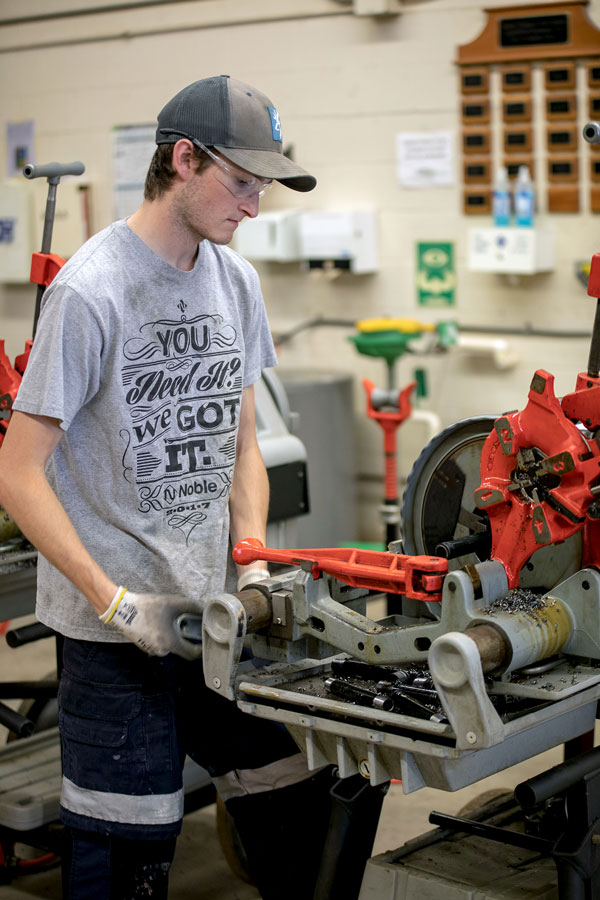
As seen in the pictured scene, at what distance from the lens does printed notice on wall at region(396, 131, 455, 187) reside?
4309 mm

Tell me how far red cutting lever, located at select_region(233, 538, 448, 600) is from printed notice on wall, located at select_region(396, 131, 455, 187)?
292 cm

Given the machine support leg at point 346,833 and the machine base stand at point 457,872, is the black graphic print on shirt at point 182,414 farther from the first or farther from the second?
the machine base stand at point 457,872

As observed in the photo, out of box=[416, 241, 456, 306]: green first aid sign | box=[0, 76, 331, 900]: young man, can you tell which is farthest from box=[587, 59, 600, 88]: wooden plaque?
box=[0, 76, 331, 900]: young man

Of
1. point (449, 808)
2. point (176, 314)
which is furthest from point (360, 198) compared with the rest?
point (176, 314)

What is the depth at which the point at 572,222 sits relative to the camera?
13.4 ft

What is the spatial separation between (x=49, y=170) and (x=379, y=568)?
1106 millimetres

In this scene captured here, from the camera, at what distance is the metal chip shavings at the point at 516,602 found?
155cm

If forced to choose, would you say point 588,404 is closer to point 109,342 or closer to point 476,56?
point 109,342

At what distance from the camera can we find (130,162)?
511 centimetres

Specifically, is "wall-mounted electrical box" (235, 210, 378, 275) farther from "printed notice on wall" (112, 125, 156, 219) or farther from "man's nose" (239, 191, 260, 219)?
"man's nose" (239, 191, 260, 219)

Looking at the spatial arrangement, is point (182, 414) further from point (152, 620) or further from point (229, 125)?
point (229, 125)

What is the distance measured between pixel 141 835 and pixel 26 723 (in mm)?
746

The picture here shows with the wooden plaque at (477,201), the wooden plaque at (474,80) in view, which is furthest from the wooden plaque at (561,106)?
the wooden plaque at (477,201)

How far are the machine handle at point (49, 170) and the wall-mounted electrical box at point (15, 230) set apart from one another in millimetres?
3160
